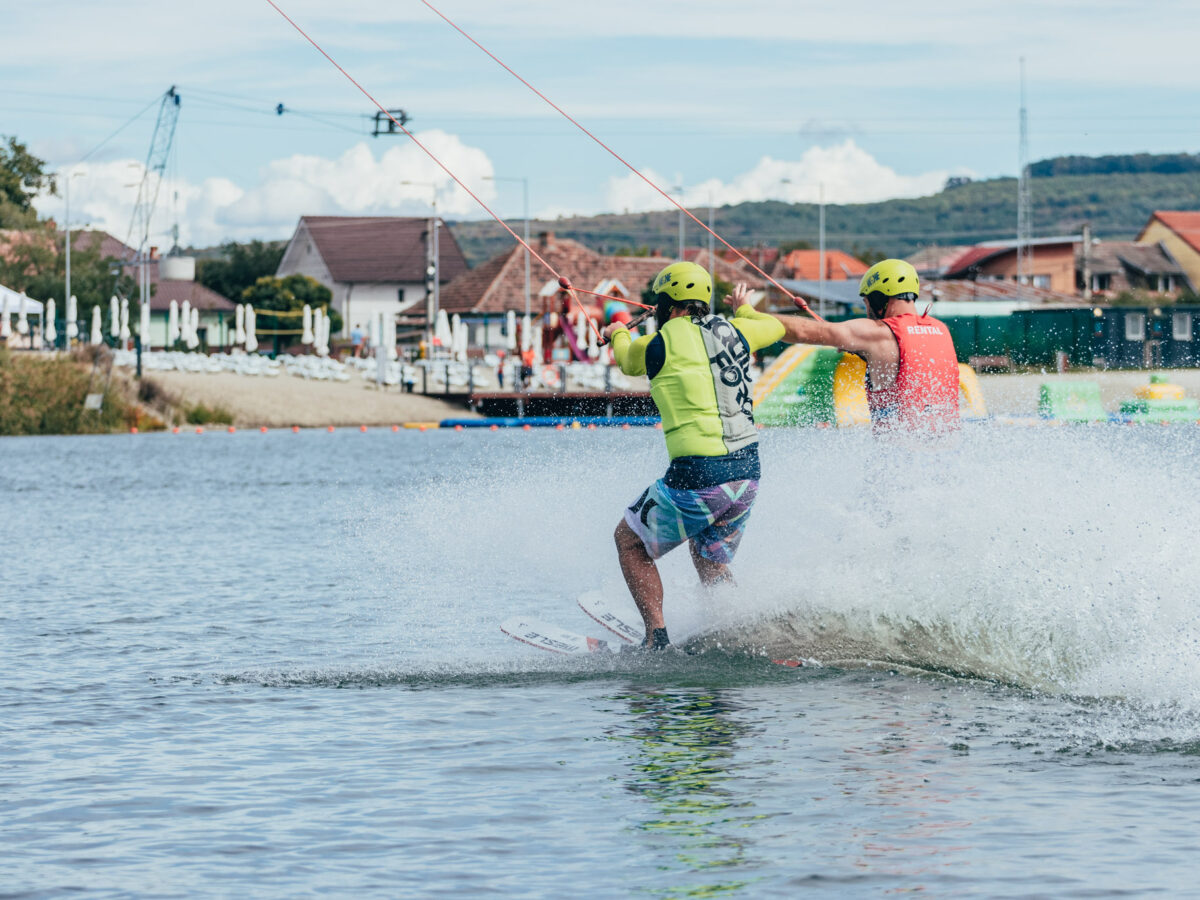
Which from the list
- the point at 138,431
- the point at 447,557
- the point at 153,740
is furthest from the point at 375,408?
the point at 153,740

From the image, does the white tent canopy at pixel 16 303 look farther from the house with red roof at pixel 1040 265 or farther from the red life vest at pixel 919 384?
the house with red roof at pixel 1040 265

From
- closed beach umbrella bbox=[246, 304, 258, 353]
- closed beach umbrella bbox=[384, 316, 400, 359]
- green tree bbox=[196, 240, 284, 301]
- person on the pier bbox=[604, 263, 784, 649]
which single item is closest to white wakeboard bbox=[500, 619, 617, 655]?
person on the pier bbox=[604, 263, 784, 649]

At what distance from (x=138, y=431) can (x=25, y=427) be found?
363 centimetres

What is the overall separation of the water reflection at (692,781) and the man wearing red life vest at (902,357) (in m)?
1.91

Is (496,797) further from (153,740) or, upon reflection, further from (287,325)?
(287,325)

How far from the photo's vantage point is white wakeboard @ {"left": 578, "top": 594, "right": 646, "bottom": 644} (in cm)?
1031

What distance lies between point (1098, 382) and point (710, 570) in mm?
46807

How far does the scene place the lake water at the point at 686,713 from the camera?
20.5 ft

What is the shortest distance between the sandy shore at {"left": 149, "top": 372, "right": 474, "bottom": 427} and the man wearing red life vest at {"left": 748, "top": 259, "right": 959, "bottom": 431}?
4973 centimetres

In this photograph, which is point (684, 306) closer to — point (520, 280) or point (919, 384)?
point (919, 384)

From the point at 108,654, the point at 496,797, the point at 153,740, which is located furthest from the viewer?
the point at 108,654

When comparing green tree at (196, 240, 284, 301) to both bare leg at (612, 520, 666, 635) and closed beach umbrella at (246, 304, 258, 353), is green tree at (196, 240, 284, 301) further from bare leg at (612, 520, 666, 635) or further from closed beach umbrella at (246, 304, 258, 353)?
bare leg at (612, 520, 666, 635)

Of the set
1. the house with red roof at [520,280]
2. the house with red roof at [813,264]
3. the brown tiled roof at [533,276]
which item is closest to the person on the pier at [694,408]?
the house with red roof at [520,280]

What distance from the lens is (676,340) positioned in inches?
369
